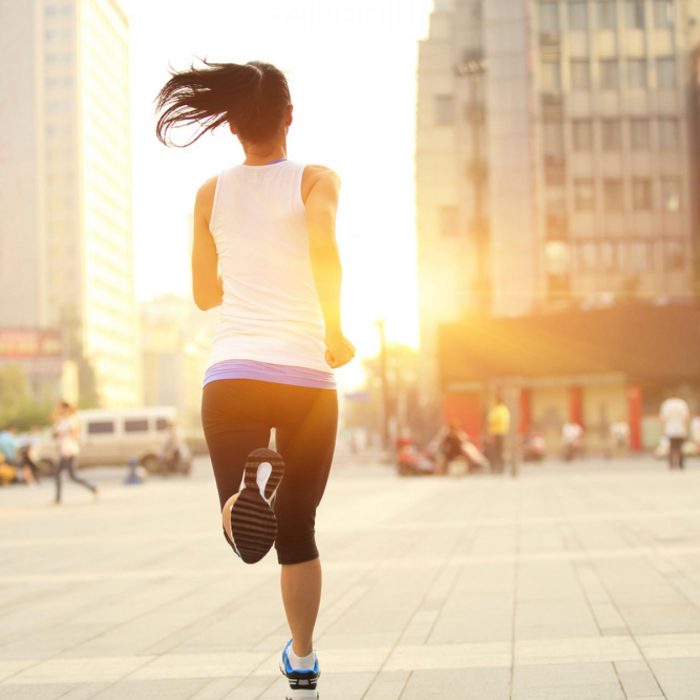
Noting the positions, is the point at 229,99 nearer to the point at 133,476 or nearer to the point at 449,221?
the point at 133,476

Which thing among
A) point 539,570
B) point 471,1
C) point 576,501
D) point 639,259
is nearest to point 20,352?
point 471,1

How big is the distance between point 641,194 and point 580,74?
6.06 m

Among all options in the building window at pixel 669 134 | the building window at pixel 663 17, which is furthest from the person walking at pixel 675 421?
the building window at pixel 663 17

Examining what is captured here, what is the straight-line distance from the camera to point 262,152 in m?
4.13

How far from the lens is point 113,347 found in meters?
169

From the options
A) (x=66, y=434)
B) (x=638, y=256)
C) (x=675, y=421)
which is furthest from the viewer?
(x=638, y=256)

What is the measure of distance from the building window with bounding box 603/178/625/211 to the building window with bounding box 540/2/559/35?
724 cm

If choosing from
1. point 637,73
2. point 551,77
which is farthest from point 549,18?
point 637,73

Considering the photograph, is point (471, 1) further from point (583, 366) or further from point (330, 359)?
point (330, 359)

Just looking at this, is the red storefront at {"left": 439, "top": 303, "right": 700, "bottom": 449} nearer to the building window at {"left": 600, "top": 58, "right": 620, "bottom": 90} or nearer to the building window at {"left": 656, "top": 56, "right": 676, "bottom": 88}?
the building window at {"left": 656, "top": 56, "right": 676, "bottom": 88}

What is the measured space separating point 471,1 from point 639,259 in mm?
16083

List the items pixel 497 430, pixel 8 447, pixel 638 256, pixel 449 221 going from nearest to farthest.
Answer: pixel 497 430
pixel 8 447
pixel 638 256
pixel 449 221

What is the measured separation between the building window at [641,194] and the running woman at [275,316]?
5744cm

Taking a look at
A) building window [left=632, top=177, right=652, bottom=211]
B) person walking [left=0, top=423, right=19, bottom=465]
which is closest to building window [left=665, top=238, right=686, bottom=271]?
building window [left=632, top=177, right=652, bottom=211]
